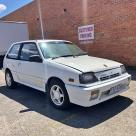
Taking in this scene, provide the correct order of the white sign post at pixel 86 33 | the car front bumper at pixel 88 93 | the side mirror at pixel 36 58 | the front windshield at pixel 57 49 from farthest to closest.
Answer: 1. the white sign post at pixel 86 33
2. the front windshield at pixel 57 49
3. the side mirror at pixel 36 58
4. the car front bumper at pixel 88 93

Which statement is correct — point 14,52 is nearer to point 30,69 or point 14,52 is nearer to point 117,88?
point 30,69

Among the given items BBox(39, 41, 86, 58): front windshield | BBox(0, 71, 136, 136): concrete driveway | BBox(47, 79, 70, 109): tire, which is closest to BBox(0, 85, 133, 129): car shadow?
BBox(0, 71, 136, 136): concrete driveway

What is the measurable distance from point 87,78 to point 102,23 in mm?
6855

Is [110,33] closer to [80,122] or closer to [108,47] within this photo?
[108,47]

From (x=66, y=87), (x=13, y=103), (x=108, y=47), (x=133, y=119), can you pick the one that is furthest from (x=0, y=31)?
(x=133, y=119)

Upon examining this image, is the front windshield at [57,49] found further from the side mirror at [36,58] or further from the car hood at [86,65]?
the car hood at [86,65]

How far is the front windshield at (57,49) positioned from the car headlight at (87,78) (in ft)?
4.51

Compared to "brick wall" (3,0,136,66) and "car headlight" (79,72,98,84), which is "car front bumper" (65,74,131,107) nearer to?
"car headlight" (79,72,98,84)

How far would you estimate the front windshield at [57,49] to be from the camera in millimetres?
5957

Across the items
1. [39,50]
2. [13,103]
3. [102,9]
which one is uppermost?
[102,9]

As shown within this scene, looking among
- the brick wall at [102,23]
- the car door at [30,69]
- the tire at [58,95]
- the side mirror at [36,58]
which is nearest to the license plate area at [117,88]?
the tire at [58,95]

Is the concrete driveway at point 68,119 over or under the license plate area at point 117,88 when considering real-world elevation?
under

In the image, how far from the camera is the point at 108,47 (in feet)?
35.8

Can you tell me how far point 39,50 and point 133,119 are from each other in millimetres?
2808
